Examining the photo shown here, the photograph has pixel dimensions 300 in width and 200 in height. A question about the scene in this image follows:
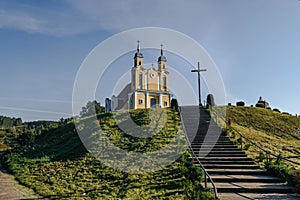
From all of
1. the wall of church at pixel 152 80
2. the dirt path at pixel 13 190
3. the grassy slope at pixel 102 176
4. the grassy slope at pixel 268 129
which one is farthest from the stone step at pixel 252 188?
the wall of church at pixel 152 80

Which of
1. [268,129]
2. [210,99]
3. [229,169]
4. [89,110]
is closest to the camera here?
[229,169]

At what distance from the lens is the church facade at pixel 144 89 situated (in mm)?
37812

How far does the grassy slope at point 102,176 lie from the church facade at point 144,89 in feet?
71.1

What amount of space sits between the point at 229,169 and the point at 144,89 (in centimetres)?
2866

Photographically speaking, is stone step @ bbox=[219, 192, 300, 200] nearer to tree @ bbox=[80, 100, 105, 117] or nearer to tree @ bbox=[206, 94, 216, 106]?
tree @ bbox=[80, 100, 105, 117]

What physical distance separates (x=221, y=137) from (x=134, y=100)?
23.0 metres

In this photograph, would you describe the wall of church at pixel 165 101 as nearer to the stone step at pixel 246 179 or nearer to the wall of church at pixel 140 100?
the wall of church at pixel 140 100

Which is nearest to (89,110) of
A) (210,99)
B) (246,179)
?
(210,99)

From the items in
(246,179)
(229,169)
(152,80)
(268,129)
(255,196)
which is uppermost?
(152,80)

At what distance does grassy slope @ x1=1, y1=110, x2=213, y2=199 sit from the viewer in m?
8.78

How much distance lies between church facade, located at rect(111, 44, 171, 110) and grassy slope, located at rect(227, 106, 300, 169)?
48.8 feet

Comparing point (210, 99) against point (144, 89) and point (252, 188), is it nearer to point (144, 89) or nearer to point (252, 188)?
point (144, 89)

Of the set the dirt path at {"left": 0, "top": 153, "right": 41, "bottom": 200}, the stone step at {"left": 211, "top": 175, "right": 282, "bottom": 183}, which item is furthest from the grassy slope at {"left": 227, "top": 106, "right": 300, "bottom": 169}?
the dirt path at {"left": 0, "top": 153, "right": 41, "bottom": 200}

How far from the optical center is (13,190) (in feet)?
31.9
